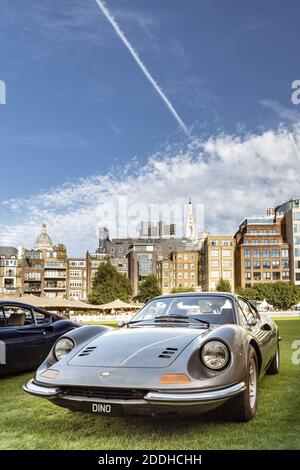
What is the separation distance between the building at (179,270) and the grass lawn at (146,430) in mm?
125854

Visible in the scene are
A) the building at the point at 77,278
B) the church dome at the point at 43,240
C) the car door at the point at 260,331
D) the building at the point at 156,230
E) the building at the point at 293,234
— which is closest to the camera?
the car door at the point at 260,331

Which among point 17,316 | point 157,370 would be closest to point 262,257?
point 17,316

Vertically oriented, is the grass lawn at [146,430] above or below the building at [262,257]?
below

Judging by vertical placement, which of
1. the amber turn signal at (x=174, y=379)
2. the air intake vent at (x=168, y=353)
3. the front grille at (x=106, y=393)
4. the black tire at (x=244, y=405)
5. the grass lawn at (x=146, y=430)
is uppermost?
the air intake vent at (x=168, y=353)

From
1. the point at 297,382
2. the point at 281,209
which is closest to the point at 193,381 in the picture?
the point at 297,382

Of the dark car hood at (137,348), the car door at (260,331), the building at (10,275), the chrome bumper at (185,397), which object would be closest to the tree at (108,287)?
the building at (10,275)

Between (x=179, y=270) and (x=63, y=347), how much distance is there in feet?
423

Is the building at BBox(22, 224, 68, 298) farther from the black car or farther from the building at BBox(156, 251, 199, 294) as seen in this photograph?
the black car

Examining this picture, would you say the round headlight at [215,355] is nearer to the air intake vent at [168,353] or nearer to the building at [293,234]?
the air intake vent at [168,353]

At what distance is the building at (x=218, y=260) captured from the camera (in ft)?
409

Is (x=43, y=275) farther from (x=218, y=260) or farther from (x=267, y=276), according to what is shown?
(x=267, y=276)

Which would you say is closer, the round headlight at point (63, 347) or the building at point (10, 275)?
the round headlight at point (63, 347)

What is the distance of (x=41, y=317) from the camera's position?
1015 cm

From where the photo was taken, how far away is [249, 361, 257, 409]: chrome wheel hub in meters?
5.48
